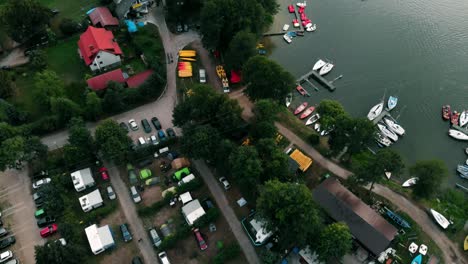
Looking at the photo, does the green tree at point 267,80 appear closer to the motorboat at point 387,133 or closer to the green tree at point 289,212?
the green tree at point 289,212

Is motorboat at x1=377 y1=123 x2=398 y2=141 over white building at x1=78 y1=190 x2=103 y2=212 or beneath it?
beneath

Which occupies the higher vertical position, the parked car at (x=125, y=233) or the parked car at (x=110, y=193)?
the parked car at (x=110, y=193)

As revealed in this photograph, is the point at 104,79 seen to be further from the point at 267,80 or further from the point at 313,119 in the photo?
the point at 313,119

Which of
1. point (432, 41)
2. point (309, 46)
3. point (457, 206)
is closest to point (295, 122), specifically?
point (309, 46)

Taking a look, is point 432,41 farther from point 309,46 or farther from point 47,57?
point 47,57

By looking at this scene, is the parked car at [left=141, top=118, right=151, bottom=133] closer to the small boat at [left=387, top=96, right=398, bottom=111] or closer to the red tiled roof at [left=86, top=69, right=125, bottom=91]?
the red tiled roof at [left=86, top=69, right=125, bottom=91]

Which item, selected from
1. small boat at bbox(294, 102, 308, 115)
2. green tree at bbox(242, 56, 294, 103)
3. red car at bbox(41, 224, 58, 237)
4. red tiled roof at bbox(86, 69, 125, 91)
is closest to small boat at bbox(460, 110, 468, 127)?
small boat at bbox(294, 102, 308, 115)

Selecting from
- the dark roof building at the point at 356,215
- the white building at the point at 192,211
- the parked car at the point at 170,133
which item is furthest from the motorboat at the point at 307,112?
the white building at the point at 192,211
